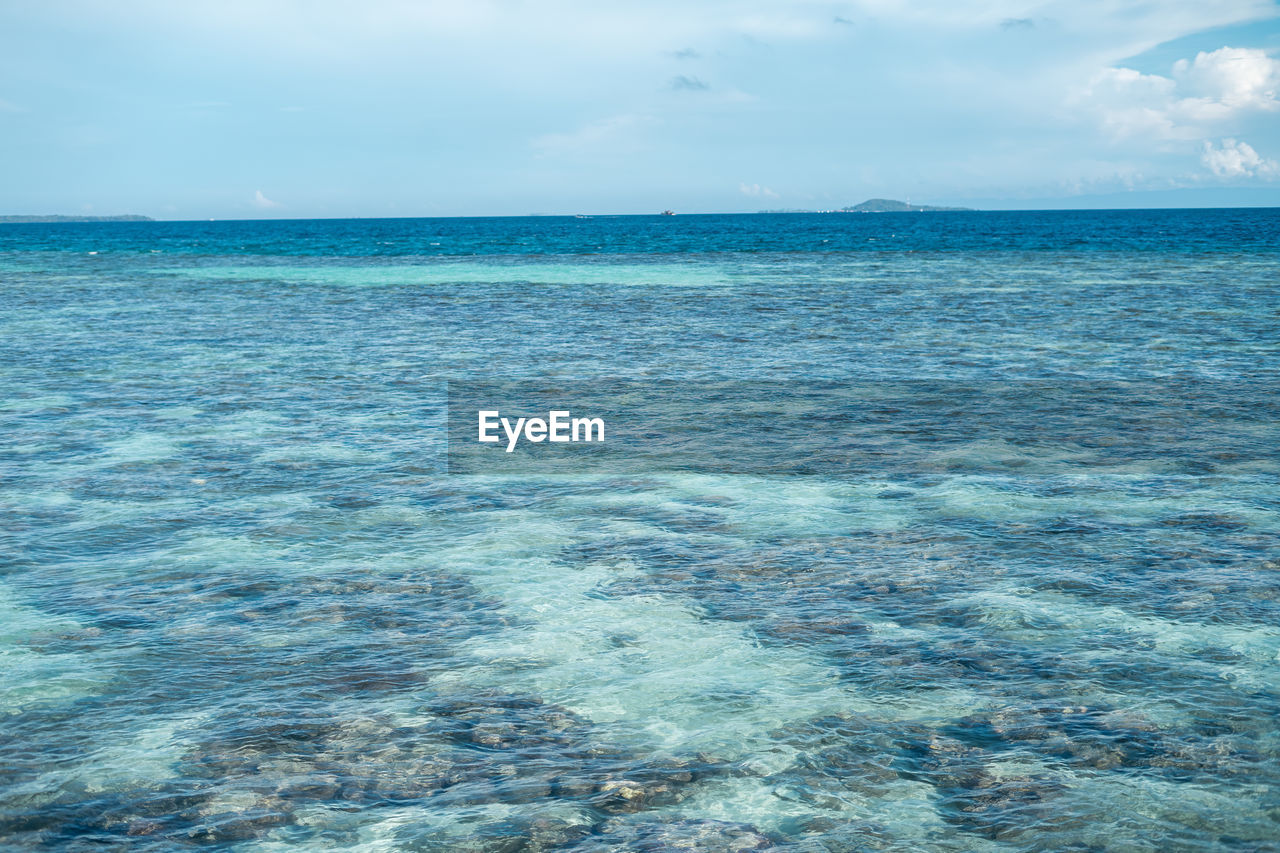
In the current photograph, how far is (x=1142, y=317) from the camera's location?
2942 cm

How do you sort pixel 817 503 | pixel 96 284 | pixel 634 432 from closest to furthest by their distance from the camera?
pixel 817 503
pixel 634 432
pixel 96 284

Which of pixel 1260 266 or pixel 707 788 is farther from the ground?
pixel 1260 266

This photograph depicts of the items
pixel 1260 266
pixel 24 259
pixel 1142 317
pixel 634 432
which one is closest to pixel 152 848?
pixel 634 432

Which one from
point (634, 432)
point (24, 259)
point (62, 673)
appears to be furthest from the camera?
point (24, 259)

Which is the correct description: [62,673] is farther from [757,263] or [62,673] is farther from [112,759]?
[757,263]

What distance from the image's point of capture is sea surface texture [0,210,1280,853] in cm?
561

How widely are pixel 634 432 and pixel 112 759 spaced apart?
32.8 ft

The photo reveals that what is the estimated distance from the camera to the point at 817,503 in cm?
1146

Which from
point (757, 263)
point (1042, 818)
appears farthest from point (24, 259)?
point (1042, 818)

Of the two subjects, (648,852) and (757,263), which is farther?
(757,263)

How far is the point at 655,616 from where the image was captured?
838cm

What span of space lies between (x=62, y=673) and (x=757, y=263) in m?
58.4

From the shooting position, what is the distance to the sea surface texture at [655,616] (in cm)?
561

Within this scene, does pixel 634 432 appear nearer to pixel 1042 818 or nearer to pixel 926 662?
pixel 926 662
